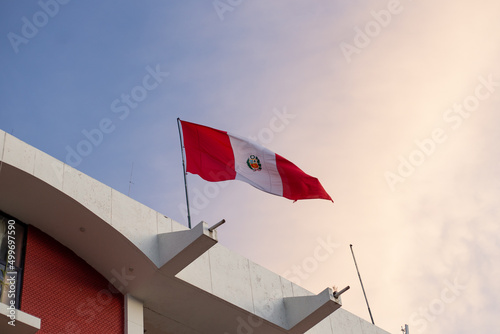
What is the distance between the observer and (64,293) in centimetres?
1598

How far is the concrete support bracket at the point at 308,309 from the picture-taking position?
716 inches

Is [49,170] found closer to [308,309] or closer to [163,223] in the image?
[163,223]

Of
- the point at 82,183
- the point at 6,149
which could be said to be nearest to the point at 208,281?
the point at 82,183

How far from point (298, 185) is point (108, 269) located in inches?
204

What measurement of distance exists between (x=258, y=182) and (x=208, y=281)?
289 cm

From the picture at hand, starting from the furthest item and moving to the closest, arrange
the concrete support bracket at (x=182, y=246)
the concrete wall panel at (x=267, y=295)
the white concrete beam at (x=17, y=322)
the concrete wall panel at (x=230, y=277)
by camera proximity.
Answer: the concrete wall panel at (x=267, y=295)
the concrete wall panel at (x=230, y=277)
the concrete support bracket at (x=182, y=246)
the white concrete beam at (x=17, y=322)

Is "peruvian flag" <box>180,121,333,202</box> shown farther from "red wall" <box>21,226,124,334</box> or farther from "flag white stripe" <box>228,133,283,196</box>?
"red wall" <box>21,226,124,334</box>

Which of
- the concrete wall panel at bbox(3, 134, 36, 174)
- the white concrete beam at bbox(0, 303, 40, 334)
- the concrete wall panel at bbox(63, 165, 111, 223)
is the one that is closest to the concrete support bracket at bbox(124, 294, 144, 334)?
the concrete wall panel at bbox(63, 165, 111, 223)

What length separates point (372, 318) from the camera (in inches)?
933

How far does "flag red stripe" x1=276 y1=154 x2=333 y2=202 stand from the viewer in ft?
63.2

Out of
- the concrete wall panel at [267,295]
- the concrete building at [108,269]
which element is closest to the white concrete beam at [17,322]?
the concrete building at [108,269]

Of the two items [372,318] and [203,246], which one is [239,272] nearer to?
[203,246]

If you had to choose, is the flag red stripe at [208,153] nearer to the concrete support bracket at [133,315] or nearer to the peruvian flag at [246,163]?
the peruvian flag at [246,163]

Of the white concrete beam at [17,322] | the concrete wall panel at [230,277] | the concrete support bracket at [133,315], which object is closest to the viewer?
the white concrete beam at [17,322]
